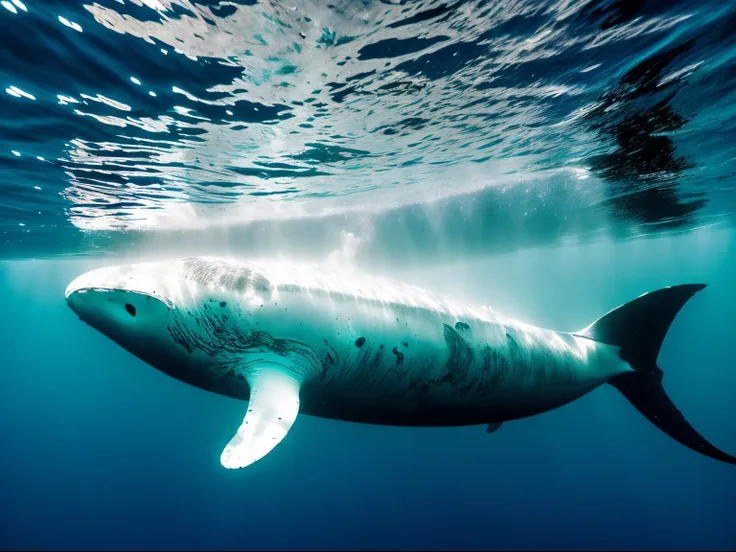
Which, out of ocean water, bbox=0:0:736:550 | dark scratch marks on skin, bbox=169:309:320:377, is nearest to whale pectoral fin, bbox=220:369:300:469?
dark scratch marks on skin, bbox=169:309:320:377

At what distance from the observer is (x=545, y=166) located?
→ 12.4m

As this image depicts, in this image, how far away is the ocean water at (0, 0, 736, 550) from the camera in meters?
5.50

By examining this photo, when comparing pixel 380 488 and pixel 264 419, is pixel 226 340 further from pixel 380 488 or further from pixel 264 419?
pixel 380 488

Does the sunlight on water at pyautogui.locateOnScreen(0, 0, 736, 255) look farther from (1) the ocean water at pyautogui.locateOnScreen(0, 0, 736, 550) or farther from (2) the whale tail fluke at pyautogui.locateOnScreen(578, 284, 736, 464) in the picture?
(2) the whale tail fluke at pyautogui.locateOnScreen(578, 284, 736, 464)

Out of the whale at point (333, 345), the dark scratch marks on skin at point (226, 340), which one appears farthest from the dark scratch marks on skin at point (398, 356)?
the dark scratch marks on skin at point (226, 340)

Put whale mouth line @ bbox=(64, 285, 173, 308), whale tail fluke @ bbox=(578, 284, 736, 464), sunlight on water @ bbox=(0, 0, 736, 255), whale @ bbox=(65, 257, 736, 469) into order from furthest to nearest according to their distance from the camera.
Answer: whale tail fluke @ bbox=(578, 284, 736, 464)
sunlight on water @ bbox=(0, 0, 736, 255)
whale @ bbox=(65, 257, 736, 469)
whale mouth line @ bbox=(64, 285, 173, 308)

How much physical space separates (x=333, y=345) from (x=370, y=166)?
9154 millimetres

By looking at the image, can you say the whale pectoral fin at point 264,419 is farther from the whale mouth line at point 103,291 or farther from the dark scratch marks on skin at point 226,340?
the whale mouth line at point 103,291

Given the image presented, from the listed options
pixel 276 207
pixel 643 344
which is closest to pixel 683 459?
pixel 643 344

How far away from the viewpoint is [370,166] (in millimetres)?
11602

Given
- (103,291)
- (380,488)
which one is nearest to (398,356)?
(103,291)

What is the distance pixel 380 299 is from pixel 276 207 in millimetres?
12709

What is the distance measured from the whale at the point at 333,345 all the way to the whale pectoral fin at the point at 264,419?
0.01m

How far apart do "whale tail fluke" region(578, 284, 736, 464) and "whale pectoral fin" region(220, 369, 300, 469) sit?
5322 millimetres
